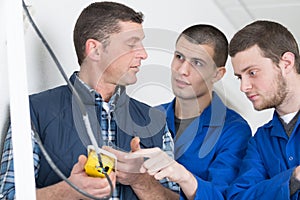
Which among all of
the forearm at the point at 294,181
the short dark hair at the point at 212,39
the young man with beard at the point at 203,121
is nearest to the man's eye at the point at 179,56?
the young man with beard at the point at 203,121

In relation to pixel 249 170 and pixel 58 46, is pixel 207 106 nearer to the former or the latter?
pixel 249 170

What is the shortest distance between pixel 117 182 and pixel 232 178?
11.6 inches

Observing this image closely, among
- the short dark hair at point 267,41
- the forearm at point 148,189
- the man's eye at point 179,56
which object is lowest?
the forearm at point 148,189

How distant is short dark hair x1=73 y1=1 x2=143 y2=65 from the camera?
1326 mm

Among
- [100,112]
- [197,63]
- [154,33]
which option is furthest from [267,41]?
[100,112]

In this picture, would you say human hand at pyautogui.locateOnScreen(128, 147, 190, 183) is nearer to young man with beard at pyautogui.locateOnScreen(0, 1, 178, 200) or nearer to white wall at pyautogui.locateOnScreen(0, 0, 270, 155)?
young man with beard at pyautogui.locateOnScreen(0, 1, 178, 200)

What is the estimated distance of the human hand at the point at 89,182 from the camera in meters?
1.12

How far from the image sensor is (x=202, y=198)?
129 centimetres

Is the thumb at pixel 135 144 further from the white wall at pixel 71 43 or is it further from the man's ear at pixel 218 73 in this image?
the man's ear at pixel 218 73

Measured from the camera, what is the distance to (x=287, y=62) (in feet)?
4.68

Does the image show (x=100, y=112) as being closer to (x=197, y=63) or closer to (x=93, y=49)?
(x=93, y=49)

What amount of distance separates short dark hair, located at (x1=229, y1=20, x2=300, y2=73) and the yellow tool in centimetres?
49

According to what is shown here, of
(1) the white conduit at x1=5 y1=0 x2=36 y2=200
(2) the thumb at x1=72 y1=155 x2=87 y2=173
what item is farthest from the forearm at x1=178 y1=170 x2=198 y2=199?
(1) the white conduit at x1=5 y1=0 x2=36 y2=200

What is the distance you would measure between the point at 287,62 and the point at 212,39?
0.67 feet
